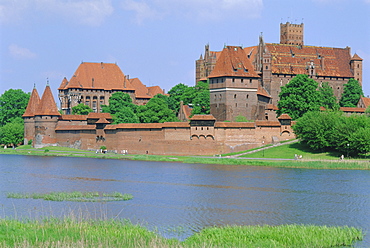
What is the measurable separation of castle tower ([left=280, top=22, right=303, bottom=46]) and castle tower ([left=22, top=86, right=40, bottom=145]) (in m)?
47.9

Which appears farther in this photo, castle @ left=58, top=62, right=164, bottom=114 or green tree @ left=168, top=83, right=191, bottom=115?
castle @ left=58, top=62, right=164, bottom=114

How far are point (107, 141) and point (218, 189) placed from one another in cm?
3521

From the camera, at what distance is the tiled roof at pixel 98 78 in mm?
97188

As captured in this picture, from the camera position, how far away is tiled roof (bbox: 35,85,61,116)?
253 feet

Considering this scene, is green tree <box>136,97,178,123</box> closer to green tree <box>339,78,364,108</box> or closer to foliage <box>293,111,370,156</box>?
foliage <box>293,111,370,156</box>

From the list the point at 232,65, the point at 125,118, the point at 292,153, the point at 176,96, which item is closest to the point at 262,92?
the point at 232,65

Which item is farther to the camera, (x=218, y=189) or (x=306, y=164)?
(x=306, y=164)

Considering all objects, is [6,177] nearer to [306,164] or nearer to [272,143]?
[306,164]

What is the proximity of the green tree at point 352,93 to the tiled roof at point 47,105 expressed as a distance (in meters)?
37.7

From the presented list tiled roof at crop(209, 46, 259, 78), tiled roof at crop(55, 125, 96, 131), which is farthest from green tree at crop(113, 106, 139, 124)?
tiled roof at crop(209, 46, 259, 78)

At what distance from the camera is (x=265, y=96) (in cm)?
7506

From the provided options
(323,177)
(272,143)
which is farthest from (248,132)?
(323,177)

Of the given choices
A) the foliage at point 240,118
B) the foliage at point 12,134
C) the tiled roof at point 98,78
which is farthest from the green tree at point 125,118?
the tiled roof at point 98,78

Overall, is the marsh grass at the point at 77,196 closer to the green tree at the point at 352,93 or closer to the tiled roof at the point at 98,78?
the green tree at the point at 352,93
